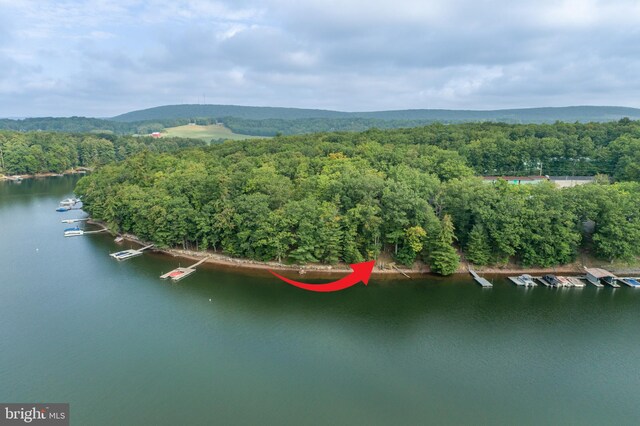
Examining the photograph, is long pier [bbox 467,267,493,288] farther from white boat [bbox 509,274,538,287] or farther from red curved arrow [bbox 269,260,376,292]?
red curved arrow [bbox 269,260,376,292]

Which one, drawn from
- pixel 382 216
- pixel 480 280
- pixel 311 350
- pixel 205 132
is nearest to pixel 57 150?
pixel 205 132

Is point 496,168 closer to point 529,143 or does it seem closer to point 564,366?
point 529,143

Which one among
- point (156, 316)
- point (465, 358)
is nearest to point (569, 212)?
point (465, 358)

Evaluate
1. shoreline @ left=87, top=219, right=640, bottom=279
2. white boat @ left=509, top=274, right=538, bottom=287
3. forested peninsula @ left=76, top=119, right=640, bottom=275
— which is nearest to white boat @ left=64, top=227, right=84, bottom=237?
forested peninsula @ left=76, top=119, right=640, bottom=275

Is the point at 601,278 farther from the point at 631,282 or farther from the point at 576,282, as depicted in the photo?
the point at 576,282

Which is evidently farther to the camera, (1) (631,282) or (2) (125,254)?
(2) (125,254)

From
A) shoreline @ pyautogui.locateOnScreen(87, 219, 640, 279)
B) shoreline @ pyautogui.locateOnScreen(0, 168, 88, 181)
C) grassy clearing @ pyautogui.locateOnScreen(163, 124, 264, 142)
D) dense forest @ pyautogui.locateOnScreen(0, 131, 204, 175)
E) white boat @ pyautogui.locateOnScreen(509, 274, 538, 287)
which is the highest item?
grassy clearing @ pyautogui.locateOnScreen(163, 124, 264, 142)
